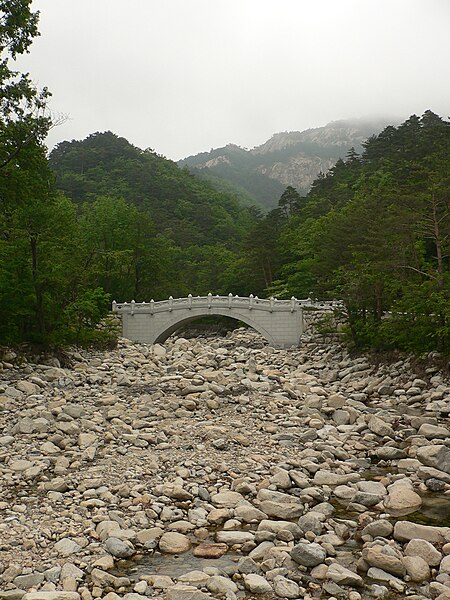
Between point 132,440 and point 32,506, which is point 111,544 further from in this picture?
point 132,440

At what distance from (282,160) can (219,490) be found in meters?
166

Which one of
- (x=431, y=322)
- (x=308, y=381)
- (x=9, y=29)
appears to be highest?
(x=9, y=29)

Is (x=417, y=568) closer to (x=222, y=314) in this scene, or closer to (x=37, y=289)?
(x=37, y=289)

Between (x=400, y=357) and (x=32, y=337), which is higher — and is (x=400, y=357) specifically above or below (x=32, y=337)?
below

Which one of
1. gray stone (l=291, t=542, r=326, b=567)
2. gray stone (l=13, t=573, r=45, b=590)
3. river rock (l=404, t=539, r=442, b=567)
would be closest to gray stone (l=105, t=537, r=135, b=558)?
gray stone (l=13, t=573, r=45, b=590)

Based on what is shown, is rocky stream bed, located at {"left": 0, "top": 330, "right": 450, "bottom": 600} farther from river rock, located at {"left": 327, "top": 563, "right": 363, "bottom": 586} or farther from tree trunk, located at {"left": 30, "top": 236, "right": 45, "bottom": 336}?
tree trunk, located at {"left": 30, "top": 236, "right": 45, "bottom": 336}

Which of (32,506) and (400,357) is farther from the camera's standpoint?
(400,357)

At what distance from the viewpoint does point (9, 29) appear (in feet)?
42.9

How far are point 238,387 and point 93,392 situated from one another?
4.81m

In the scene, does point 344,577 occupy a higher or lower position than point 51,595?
lower

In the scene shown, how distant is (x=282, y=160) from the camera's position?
166 meters

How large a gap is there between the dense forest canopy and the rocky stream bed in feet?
10.6

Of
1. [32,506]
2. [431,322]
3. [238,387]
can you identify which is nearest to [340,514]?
[32,506]

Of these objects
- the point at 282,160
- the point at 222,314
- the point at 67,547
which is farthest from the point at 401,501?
the point at 282,160
